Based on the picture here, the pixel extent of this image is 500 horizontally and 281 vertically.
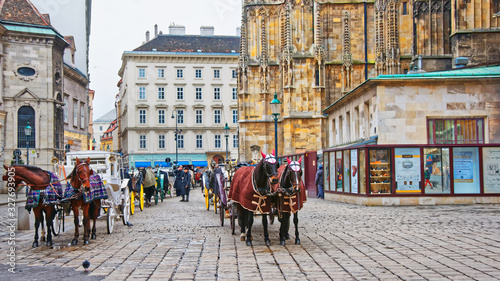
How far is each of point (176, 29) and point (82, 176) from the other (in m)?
77.8

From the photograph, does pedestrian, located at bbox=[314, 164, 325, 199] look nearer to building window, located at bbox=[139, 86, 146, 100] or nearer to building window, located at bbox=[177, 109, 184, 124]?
building window, located at bbox=[177, 109, 184, 124]

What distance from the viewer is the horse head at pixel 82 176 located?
10492 mm

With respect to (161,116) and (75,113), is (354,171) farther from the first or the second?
(161,116)

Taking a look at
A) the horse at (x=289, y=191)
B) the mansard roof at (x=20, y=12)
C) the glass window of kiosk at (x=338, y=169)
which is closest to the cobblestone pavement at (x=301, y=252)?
the horse at (x=289, y=191)

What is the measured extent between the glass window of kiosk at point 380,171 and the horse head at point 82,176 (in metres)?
12.4

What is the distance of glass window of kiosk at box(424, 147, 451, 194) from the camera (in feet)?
67.1

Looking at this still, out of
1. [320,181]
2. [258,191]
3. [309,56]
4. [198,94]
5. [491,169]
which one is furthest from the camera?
[198,94]

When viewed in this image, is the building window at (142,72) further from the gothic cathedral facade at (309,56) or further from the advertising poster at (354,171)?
the advertising poster at (354,171)

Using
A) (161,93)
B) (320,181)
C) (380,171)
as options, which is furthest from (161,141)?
(380,171)

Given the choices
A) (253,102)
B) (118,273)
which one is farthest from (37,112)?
(118,273)

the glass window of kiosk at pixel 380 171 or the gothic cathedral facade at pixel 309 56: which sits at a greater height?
the gothic cathedral facade at pixel 309 56

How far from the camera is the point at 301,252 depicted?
9516 millimetres

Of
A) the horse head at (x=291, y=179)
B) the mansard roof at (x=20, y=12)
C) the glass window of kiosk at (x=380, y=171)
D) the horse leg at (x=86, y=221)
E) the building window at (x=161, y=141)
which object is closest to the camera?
the horse head at (x=291, y=179)

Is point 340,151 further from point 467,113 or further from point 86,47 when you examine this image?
point 86,47
